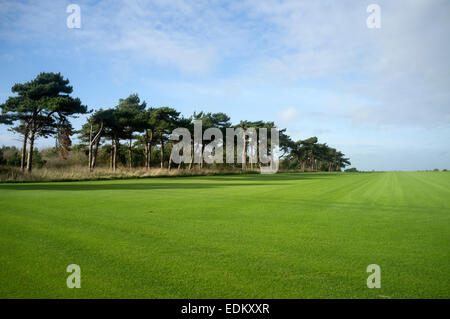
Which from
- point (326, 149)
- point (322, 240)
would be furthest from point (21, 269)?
point (326, 149)

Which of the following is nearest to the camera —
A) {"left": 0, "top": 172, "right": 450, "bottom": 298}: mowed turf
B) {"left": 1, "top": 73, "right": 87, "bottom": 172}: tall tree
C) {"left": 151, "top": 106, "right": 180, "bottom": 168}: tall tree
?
{"left": 0, "top": 172, "right": 450, "bottom": 298}: mowed turf

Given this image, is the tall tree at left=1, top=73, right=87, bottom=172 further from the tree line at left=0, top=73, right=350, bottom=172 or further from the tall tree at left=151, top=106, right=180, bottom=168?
the tall tree at left=151, top=106, right=180, bottom=168

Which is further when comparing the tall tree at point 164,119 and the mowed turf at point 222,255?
the tall tree at point 164,119

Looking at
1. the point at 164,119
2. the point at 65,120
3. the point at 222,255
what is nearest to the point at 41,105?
the point at 65,120

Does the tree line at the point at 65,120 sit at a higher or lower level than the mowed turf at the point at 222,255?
higher

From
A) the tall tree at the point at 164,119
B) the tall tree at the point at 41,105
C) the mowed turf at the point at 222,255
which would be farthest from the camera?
the tall tree at the point at 164,119

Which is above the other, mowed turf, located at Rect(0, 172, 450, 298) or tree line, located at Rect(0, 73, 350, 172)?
tree line, located at Rect(0, 73, 350, 172)

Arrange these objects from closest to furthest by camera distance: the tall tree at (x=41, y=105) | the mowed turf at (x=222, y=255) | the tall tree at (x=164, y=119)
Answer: the mowed turf at (x=222, y=255), the tall tree at (x=41, y=105), the tall tree at (x=164, y=119)

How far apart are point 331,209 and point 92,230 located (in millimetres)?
5492

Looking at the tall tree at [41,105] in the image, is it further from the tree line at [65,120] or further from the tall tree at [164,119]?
the tall tree at [164,119]

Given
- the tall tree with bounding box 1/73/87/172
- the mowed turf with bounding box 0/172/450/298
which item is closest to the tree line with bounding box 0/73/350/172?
the tall tree with bounding box 1/73/87/172

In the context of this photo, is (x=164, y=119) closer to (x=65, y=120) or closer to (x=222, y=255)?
(x=65, y=120)

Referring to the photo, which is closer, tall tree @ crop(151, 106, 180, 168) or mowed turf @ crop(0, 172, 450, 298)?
A: mowed turf @ crop(0, 172, 450, 298)

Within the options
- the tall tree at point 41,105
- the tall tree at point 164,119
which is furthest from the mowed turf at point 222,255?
the tall tree at point 164,119
